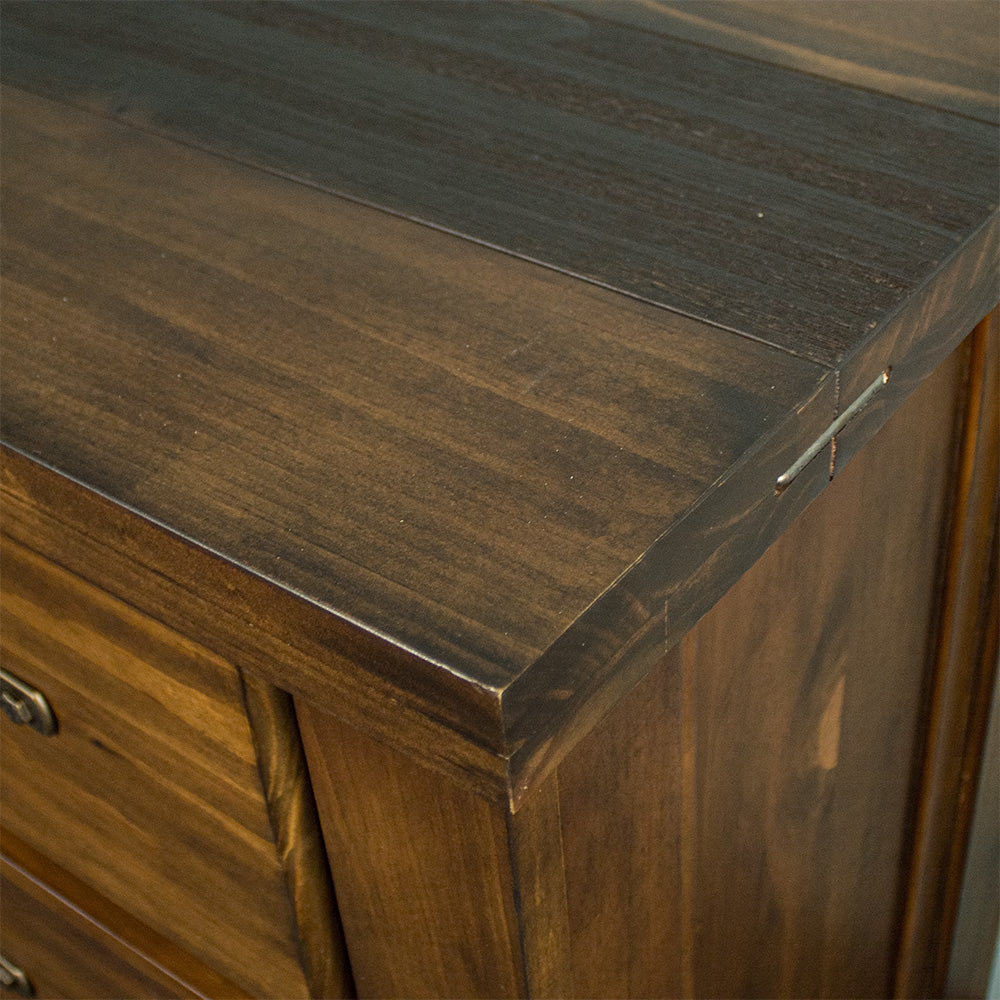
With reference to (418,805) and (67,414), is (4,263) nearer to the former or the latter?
(67,414)

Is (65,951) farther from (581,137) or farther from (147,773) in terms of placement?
(581,137)

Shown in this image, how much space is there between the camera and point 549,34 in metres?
0.53

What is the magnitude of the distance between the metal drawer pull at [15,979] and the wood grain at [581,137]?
1.24 ft

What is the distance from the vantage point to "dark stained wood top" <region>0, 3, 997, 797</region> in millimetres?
303

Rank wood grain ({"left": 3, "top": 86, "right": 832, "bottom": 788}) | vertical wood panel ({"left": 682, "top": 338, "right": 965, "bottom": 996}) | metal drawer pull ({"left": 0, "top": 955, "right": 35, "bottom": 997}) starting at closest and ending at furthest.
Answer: wood grain ({"left": 3, "top": 86, "right": 832, "bottom": 788}) → vertical wood panel ({"left": 682, "top": 338, "right": 965, "bottom": 996}) → metal drawer pull ({"left": 0, "top": 955, "right": 35, "bottom": 997})

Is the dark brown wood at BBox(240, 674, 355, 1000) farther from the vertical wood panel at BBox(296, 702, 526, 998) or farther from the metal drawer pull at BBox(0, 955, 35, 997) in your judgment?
the metal drawer pull at BBox(0, 955, 35, 997)

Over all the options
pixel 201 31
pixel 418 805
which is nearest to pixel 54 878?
pixel 418 805

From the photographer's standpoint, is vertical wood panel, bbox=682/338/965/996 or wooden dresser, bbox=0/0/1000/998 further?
vertical wood panel, bbox=682/338/965/996

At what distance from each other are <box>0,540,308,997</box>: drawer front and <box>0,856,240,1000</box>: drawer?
23mm

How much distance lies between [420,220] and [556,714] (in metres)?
0.19

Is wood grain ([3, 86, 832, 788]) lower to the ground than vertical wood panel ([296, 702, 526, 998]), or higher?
higher

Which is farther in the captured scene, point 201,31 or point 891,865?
point 891,865

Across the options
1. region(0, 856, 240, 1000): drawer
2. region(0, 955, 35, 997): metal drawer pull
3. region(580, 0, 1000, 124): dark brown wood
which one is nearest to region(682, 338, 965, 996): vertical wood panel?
region(580, 0, 1000, 124): dark brown wood

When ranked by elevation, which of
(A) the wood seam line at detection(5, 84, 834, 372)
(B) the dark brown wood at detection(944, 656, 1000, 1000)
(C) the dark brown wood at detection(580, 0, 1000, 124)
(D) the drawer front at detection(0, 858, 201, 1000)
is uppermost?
(C) the dark brown wood at detection(580, 0, 1000, 124)
